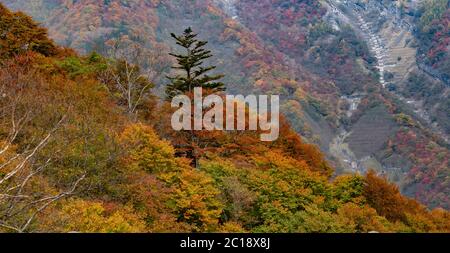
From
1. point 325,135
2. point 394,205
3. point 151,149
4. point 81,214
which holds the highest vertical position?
point 81,214

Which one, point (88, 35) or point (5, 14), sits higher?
point (5, 14)

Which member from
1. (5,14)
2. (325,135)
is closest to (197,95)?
(5,14)

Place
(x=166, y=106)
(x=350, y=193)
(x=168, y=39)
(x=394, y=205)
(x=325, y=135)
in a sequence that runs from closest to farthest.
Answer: (x=350, y=193) < (x=394, y=205) < (x=166, y=106) < (x=325, y=135) < (x=168, y=39)

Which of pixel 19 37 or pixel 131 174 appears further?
pixel 19 37

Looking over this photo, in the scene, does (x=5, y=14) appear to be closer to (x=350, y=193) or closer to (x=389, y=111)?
(x=350, y=193)

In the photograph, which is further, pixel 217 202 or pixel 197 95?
pixel 197 95

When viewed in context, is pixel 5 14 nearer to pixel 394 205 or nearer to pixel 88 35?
pixel 394 205

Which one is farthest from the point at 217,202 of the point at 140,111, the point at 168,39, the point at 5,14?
the point at 168,39

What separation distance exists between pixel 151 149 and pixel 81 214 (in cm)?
658

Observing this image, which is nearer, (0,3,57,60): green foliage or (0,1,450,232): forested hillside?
(0,1,450,232): forested hillside

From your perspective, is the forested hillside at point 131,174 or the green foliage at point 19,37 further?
the green foliage at point 19,37

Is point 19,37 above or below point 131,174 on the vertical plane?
above

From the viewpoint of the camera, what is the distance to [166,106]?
3034 cm

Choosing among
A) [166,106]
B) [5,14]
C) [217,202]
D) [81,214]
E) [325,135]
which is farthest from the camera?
[325,135]
